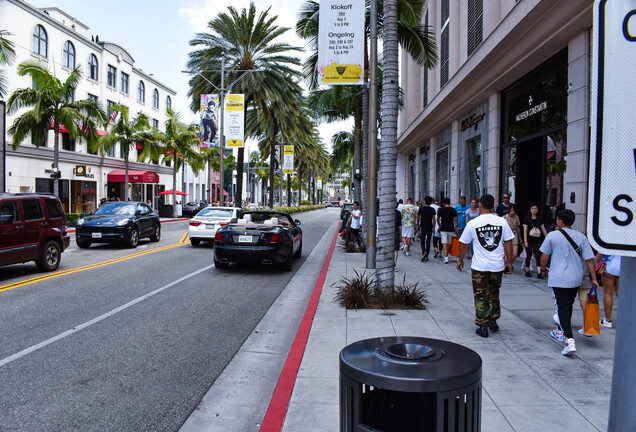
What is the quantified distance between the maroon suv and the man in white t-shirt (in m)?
9.03

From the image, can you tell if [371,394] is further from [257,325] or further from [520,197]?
[520,197]

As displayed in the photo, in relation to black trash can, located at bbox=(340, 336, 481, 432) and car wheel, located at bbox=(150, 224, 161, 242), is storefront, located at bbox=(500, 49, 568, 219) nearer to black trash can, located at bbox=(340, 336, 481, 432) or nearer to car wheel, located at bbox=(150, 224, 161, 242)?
black trash can, located at bbox=(340, 336, 481, 432)

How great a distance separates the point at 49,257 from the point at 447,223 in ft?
34.2

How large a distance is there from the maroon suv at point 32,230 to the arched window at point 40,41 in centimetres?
2519

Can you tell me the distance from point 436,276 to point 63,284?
811 cm

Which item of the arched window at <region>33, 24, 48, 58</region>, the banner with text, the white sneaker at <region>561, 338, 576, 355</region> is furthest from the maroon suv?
the arched window at <region>33, 24, 48, 58</region>

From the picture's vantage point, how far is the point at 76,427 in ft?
12.1

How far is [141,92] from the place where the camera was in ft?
156

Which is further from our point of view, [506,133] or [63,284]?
[506,133]

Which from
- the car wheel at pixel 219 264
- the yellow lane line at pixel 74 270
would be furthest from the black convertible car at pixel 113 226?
the car wheel at pixel 219 264

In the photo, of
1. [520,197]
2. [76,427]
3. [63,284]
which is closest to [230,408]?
[76,427]

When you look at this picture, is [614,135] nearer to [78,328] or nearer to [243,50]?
[78,328]

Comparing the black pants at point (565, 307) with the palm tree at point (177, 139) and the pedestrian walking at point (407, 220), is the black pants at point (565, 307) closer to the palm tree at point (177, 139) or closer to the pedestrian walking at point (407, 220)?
the pedestrian walking at point (407, 220)

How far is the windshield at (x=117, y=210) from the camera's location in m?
16.7
